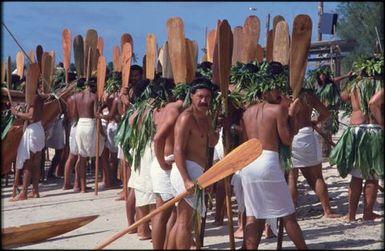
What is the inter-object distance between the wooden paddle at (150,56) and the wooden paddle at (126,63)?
497 mm

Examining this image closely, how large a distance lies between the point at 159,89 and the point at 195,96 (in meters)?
1.09

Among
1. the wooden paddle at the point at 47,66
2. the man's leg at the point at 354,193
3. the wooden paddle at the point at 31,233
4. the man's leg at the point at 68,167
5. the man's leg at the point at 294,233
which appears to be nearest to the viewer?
the wooden paddle at the point at 31,233

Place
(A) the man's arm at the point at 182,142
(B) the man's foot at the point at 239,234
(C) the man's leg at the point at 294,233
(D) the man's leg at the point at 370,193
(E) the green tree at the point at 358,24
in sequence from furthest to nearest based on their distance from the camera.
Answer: (E) the green tree at the point at 358,24 < (D) the man's leg at the point at 370,193 < (B) the man's foot at the point at 239,234 < (C) the man's leg at the point at 294,233 < (A) the man's arm at the point at 182,142

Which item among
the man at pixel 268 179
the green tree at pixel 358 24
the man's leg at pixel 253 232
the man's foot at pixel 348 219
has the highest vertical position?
the green tree at pixel 358 24

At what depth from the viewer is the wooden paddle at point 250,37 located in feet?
23.3

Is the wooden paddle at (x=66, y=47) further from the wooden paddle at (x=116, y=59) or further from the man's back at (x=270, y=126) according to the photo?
the man's back at (x=270, y=126)

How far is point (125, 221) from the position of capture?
6.92 metres

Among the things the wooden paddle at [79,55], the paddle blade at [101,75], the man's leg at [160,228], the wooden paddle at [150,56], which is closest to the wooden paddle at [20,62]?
the wooden paddle at [79,55]

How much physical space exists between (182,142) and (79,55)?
572cm

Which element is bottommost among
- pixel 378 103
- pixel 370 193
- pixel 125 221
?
pixel 125 221

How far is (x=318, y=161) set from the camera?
6.86 metres

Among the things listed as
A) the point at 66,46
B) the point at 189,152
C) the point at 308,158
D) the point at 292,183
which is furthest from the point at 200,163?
the point at 66,46

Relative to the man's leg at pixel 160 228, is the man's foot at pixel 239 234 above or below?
below

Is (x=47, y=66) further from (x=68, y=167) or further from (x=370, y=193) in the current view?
(x=370, y=193)
